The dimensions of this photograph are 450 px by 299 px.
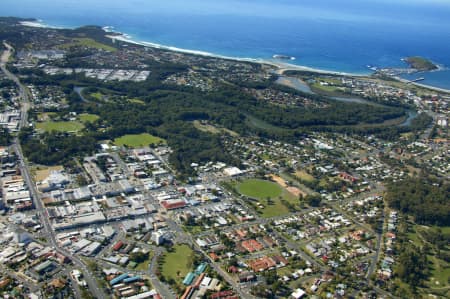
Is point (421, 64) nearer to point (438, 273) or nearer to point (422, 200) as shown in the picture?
point (422, 200)

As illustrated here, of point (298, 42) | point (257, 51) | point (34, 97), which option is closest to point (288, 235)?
point (34, 97)

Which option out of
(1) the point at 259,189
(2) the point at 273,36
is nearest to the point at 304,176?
(1) the point at 259,189

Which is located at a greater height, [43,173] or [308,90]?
[308,90]

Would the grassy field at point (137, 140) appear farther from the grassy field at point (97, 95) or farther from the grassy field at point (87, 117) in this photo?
the grassy field at point (97, 95)

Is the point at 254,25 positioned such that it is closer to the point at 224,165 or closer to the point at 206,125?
the point at 206,125

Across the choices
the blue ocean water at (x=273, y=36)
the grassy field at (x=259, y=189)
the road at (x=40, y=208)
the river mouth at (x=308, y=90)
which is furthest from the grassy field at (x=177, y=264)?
the blue ocean water at (x=273, y=36)
